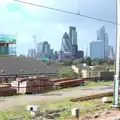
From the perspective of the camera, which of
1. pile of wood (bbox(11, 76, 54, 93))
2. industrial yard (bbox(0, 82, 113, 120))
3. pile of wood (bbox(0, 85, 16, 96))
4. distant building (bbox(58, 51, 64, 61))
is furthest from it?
distant building (bbox(58, 51, 64, 61))

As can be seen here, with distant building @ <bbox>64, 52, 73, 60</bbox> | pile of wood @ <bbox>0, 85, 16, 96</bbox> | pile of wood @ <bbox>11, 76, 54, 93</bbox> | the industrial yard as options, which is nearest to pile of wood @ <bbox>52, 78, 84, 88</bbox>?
pile of wood @ <bbox>11, 76, 54, 93</bbox>

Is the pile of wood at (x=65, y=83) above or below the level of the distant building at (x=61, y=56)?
below

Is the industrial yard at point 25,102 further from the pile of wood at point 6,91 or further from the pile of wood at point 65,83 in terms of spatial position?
the pile of wood at point 65,83

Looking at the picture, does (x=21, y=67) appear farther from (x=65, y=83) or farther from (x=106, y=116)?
(x=106, y=116)

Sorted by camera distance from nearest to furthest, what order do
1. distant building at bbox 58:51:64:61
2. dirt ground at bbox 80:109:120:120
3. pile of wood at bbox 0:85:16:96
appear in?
dirt ground at bbox 80:109:120:120
pile of wood at bbox 0:85:16:96
distant building at bbox 58:51:64:61

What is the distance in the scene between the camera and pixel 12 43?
88.4m

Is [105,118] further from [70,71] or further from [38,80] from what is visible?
[70,71]

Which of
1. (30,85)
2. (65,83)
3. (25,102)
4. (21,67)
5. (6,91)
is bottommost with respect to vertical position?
(25,102)

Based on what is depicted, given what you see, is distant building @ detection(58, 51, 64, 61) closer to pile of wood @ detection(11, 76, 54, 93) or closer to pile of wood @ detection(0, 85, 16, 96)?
pile of wood @ detection(11, 76, 54, 93)

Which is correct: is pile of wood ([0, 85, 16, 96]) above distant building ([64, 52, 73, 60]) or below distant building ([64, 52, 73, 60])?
below

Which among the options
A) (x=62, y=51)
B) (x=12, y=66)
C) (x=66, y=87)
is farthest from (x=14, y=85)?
(x=62, y=51)

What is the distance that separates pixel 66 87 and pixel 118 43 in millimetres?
19927

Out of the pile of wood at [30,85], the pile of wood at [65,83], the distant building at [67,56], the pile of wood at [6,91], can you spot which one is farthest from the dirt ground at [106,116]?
the distant building at [67,56]

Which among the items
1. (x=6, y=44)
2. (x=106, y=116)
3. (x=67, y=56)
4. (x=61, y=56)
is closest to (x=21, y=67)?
(x=6, y=44)
